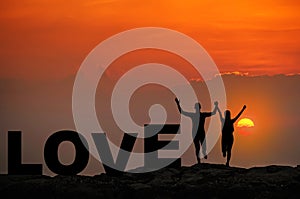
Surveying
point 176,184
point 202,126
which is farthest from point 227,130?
point 176,184

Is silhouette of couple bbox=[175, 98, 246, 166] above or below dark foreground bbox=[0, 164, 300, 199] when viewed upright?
above

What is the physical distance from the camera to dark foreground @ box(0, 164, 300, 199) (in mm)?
40938

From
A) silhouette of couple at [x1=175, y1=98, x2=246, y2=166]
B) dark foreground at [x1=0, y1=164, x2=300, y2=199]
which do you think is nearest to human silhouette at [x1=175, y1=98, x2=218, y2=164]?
silhouette of couple at [x1=175, y1=98, x2=246, y2=166]

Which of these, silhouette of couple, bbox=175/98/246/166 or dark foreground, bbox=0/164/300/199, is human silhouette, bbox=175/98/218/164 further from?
dark foreground, bbox=0/164/300/199

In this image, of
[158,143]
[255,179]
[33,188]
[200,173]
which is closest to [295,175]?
[255,179]

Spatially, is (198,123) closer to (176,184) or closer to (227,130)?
(227,130)

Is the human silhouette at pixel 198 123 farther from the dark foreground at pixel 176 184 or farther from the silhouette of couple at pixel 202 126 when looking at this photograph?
the dark foreground at pixel 176 184

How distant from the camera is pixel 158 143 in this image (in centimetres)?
5081

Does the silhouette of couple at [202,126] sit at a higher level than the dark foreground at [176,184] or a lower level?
higher

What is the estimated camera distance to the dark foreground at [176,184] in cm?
4094

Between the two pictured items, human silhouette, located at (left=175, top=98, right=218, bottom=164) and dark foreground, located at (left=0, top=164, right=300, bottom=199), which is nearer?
dark foreground, located at (left=0, top=164, right=300, bottom=199)

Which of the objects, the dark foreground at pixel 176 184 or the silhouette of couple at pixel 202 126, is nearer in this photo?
the dark foreground at pixel 176 184

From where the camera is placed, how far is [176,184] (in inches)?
1657

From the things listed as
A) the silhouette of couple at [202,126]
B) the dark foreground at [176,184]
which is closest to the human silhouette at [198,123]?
the silhouette of couple at [202,126]
